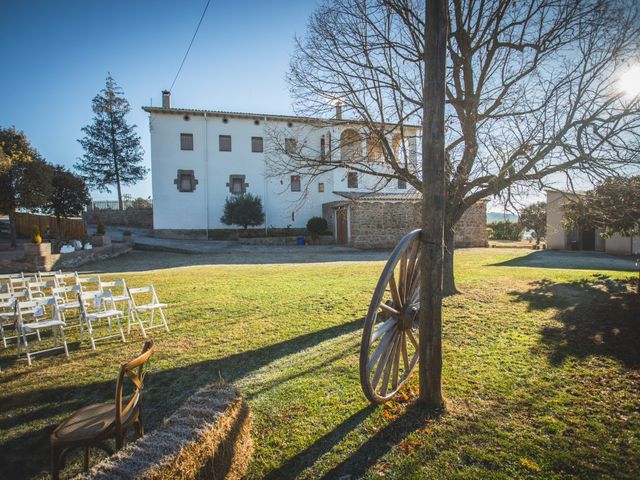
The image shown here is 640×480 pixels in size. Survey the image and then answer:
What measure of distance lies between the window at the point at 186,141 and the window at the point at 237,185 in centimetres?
372

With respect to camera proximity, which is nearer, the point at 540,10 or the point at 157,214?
the point at 540,10

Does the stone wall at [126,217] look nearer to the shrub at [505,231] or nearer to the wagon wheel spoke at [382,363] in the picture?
the shrub at [505,231]

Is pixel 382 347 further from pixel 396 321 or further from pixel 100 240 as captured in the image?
pixel 100 240

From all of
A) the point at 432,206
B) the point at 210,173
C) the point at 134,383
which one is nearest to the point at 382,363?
the point at 432,206

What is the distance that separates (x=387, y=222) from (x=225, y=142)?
1416 centimetres

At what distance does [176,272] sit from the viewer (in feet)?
40.6

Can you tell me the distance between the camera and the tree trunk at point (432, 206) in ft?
10.3

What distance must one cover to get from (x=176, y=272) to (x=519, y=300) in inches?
422

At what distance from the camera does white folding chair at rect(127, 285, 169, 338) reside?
5.70 meters

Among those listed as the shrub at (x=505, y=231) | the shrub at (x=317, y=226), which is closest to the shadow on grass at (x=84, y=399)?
the shrub at (x=317, y=226)

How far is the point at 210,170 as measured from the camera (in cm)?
2647

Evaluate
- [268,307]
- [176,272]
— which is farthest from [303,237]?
[268,307]

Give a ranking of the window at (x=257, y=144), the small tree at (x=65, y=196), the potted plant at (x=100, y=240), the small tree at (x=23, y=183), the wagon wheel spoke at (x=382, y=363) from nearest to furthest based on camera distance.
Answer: the wagon wheel spoke at (x=382, y=363), the small tree at (x=23, y=183), the potted plant at (x=100, y=240), the small tree at (x=65, y=196), the window at (x=257, y=144)

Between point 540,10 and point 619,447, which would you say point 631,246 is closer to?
point 540,10
